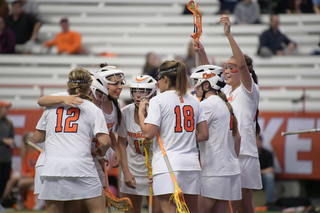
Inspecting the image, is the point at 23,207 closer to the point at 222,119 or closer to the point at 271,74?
the point at 222,119

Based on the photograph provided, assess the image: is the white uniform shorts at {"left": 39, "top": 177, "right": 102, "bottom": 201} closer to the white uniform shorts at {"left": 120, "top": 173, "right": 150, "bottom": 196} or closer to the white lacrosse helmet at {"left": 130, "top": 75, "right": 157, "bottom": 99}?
the white uniform shorts at {"left": 120, "top": 173, "right": 150, "bottom": 196}

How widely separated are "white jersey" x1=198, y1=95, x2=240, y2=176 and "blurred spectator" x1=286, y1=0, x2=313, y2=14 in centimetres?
860

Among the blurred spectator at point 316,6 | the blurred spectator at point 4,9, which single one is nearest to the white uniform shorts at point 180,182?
the blurred spectator at point 316,6

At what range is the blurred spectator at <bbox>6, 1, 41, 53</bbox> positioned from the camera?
12180 millimetres

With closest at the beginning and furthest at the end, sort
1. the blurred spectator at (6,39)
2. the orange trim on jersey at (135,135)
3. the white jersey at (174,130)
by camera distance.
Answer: the white jersey at (174,130)
the orange trim on jersey at (135,135)
the blurred spectator at (6,39)

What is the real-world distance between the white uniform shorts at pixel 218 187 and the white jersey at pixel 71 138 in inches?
46.9

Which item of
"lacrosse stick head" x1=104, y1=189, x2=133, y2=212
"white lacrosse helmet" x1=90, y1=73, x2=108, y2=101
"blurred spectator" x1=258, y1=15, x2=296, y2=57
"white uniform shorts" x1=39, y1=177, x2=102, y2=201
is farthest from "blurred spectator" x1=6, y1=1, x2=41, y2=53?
"white uniform shorts" x1=39, y1=177, x2=102, y2=201

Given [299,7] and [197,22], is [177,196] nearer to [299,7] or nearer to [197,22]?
[197,22]

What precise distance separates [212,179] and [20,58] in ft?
30.1

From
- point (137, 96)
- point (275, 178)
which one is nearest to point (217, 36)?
point (275, 178)

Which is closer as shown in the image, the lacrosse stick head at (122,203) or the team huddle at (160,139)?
the team huddle at (160,139)

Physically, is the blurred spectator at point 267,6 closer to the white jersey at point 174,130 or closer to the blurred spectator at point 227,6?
the blurred spectator at point 227,6

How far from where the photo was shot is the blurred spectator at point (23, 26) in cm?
1218

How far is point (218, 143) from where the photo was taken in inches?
181
